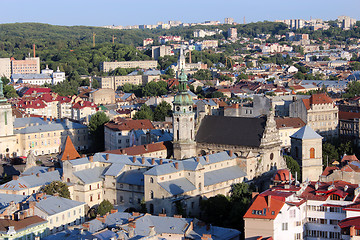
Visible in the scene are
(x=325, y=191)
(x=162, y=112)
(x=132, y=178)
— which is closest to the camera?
(x=325, y=191)

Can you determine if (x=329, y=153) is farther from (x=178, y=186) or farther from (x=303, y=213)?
(x=303, y=213)

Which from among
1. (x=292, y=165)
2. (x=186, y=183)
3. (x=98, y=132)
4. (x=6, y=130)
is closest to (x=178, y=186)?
(x=186, y=183)

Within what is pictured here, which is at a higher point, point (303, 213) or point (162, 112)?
point (162, 112)

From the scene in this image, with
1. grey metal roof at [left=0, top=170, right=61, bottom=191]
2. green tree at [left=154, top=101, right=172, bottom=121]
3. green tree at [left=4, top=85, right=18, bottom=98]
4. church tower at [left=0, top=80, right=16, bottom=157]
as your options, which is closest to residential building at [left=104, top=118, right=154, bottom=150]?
church tower at [left=0, top=80, right=16, bottom=157]

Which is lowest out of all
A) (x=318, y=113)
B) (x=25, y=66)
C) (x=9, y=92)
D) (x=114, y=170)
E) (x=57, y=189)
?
(x=57, y=189)

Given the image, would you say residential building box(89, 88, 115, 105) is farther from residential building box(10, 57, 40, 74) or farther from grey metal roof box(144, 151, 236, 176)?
grey metal roof box(144, 151, 236, 176)

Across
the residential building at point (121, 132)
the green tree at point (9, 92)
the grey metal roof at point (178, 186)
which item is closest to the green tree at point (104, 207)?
the grey metal roof at point (178, 186)

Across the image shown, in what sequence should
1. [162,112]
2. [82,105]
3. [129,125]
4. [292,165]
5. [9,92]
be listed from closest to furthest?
[292,165]
[129,125]
[162,112]
[82,105]
[9,92]
